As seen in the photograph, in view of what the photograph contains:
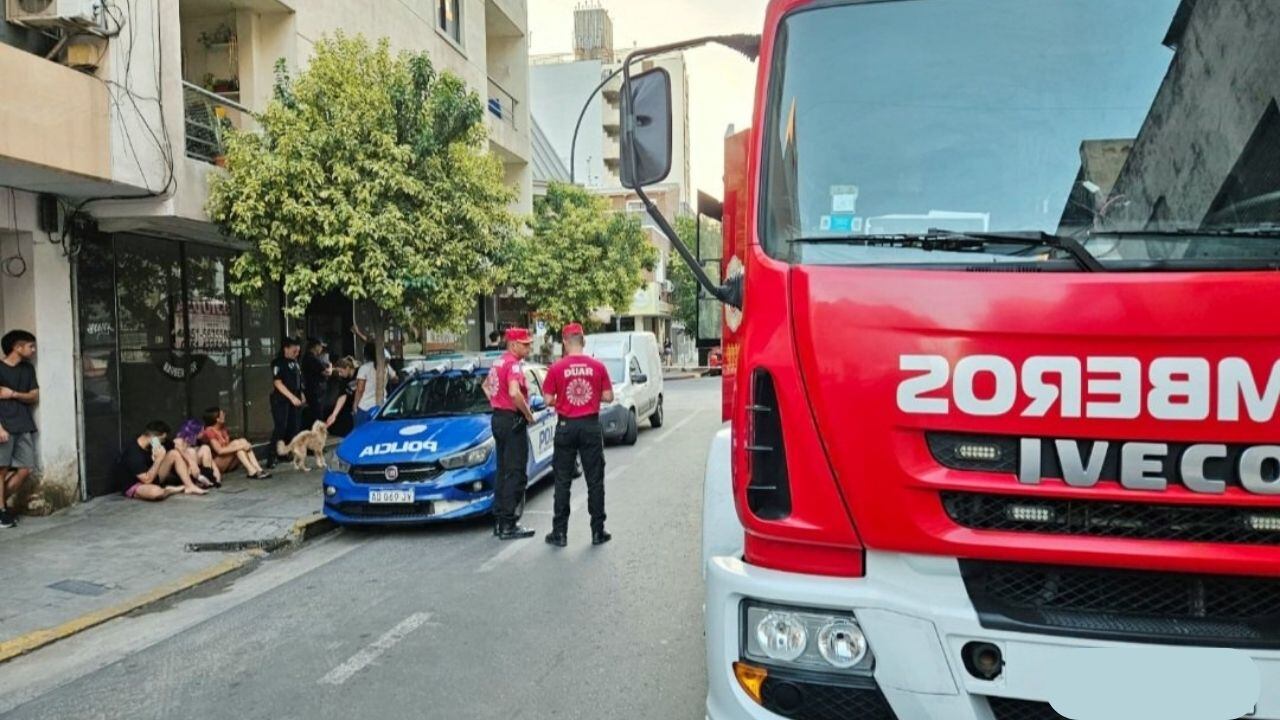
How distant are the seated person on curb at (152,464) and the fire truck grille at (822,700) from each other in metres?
9.00

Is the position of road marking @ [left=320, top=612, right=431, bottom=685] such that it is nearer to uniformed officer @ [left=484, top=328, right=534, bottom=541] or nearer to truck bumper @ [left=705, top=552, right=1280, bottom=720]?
uniformed officer @ [left=484, top=328, right=534, bottom=541]

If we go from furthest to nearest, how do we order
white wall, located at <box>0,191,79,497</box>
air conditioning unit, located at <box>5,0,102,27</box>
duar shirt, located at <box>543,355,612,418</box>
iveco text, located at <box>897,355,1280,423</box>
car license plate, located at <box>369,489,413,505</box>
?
white wall, located at <box>0,191,79,497</box> → air conditioning unit, located at <box>5,0,102,27</box> → car license plate, located at <box>369,489,413,505</box> → duar shirt, located at <box>543,355,612,418</box> → iveco text, located at <box>897,355,1280,423</box>

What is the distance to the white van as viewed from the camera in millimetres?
Answer: 13023

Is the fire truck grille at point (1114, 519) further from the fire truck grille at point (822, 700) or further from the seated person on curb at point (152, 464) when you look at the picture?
the seated person on curb at point (152, 464)

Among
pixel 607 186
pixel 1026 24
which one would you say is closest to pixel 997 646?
pixel 1026 24

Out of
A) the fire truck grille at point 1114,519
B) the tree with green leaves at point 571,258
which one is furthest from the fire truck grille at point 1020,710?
the tree with green leaves at point 571,258

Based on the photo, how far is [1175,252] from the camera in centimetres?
222

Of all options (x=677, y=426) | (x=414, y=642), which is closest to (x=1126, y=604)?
(x=414, y=642)

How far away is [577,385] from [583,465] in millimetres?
664

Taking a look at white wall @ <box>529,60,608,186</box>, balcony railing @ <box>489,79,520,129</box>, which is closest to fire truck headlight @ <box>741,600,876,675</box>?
balcony railing @ <box>489,79,520,129</box>

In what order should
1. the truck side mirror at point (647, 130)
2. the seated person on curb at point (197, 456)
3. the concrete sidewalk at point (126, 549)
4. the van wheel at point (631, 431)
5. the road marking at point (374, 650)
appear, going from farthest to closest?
the van wheel at point (631, 431), the seated person on curb at point (197, 456), the concrete sidewalk at point (126, 549), the road marking at point (374, 650), the truck side mirror at point (647, 130)

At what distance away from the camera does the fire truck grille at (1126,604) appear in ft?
6.78

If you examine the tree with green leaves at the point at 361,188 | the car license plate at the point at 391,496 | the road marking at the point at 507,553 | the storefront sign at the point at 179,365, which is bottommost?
the road marking at the point at 507,553

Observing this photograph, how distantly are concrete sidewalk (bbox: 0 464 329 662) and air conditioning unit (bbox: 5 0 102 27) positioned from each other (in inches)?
188
